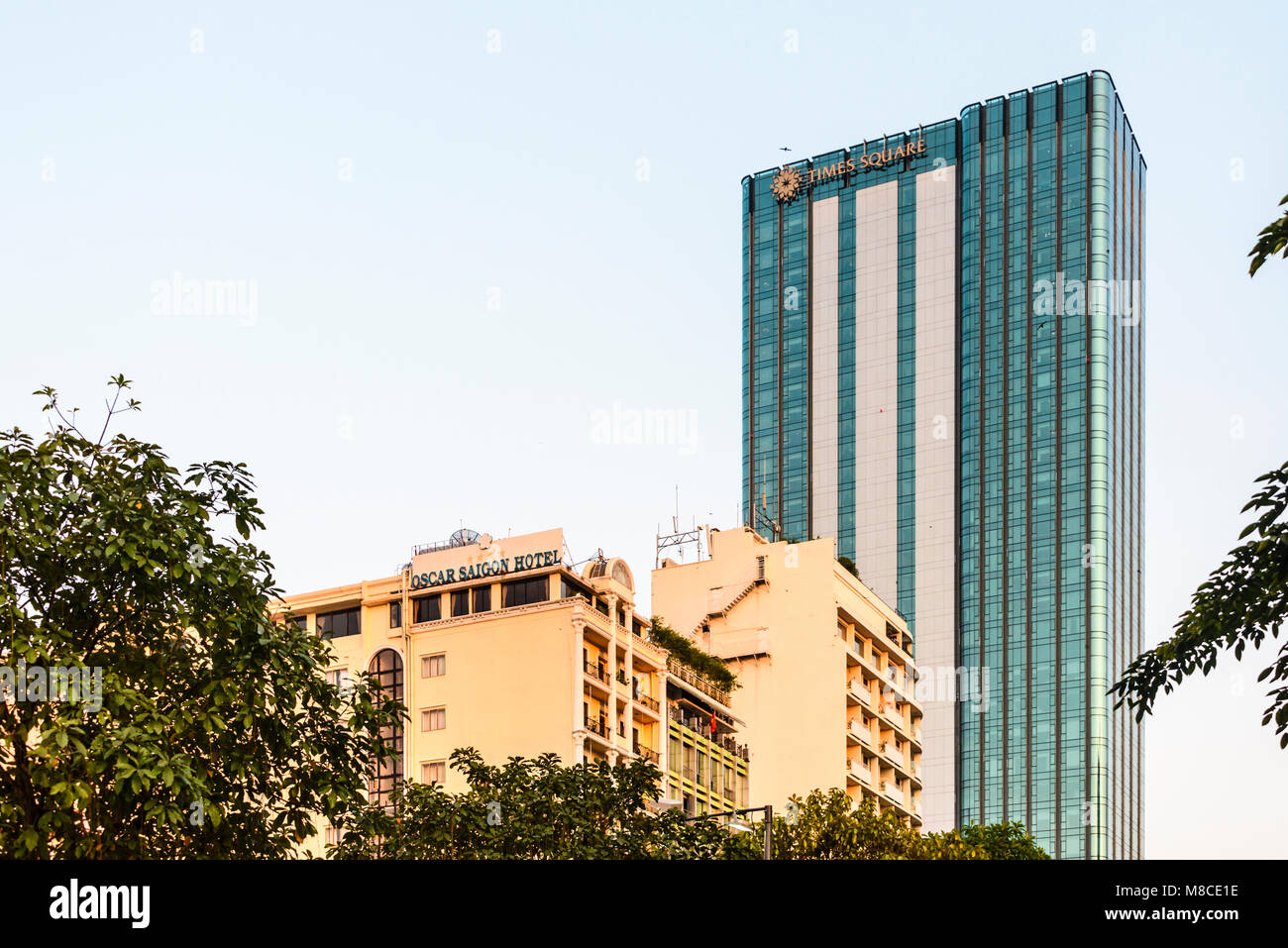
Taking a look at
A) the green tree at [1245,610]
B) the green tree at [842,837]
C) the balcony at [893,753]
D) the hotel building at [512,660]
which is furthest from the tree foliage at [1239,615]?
the balcony at [893,753]

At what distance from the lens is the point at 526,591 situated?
95000mm

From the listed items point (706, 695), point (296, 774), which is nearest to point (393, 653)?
point (706, 695)

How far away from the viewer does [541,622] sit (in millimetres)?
93000

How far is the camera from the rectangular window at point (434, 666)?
314ft

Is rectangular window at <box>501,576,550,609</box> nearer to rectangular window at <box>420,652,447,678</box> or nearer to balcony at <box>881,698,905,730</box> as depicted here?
rectangular window at <box>420,652,447,678</box>

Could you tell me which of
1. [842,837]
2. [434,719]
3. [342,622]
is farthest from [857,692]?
[842,837]

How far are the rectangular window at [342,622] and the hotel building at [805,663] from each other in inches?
1396

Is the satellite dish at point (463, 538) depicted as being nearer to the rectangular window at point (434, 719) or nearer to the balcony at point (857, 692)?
the rectangular window at point (434, 719)

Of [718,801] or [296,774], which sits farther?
[718,801]

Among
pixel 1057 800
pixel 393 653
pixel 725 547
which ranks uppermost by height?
pixel 725 547

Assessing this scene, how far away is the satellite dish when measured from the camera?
10225 cm

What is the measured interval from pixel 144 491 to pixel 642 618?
72319 mm
